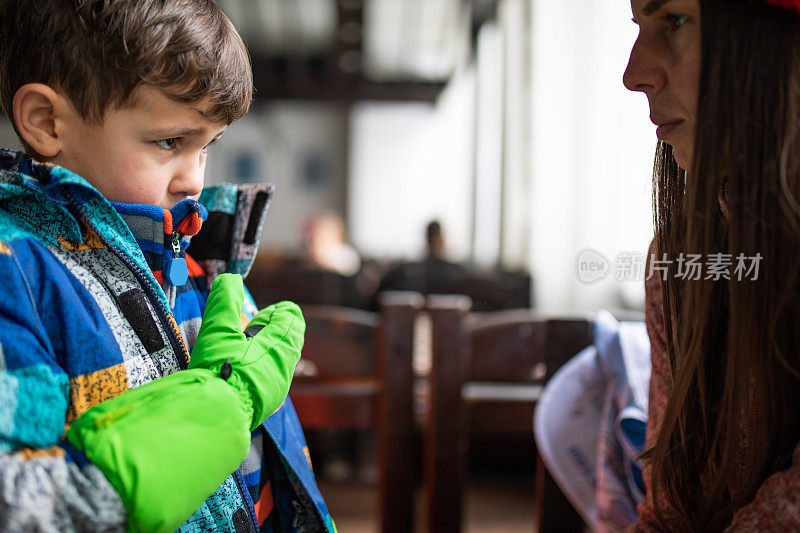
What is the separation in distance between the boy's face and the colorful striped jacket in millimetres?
23

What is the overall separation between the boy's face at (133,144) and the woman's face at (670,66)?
428 mm

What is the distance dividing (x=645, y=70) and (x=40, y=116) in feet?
1.86

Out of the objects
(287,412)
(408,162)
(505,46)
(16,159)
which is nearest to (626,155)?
(287,412)

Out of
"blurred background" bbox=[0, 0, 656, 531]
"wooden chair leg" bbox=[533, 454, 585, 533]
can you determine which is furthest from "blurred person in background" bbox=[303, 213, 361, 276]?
"wooden chair leg" bbox=[533, 454, 585, 533]

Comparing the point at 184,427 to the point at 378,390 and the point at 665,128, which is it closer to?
the point at 665,128

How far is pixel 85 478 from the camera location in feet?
1.38

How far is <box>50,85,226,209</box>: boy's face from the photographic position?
54 centimetres

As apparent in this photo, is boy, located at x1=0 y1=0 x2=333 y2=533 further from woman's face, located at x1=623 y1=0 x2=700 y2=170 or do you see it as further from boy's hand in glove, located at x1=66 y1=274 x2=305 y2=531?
woman's face, located at x1=623 y1=0 x2=700 y2=170

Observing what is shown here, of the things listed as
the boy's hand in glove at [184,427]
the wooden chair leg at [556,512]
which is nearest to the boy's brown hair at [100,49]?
the boy's hand in glove at [184,427]

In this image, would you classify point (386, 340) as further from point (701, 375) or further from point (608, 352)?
point (701, 375)

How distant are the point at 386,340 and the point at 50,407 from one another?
742 mm

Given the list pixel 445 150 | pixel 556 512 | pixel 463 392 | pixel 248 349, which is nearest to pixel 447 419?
pixel 463 392

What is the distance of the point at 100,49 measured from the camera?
20.8 inches

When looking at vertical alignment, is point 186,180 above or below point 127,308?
above
